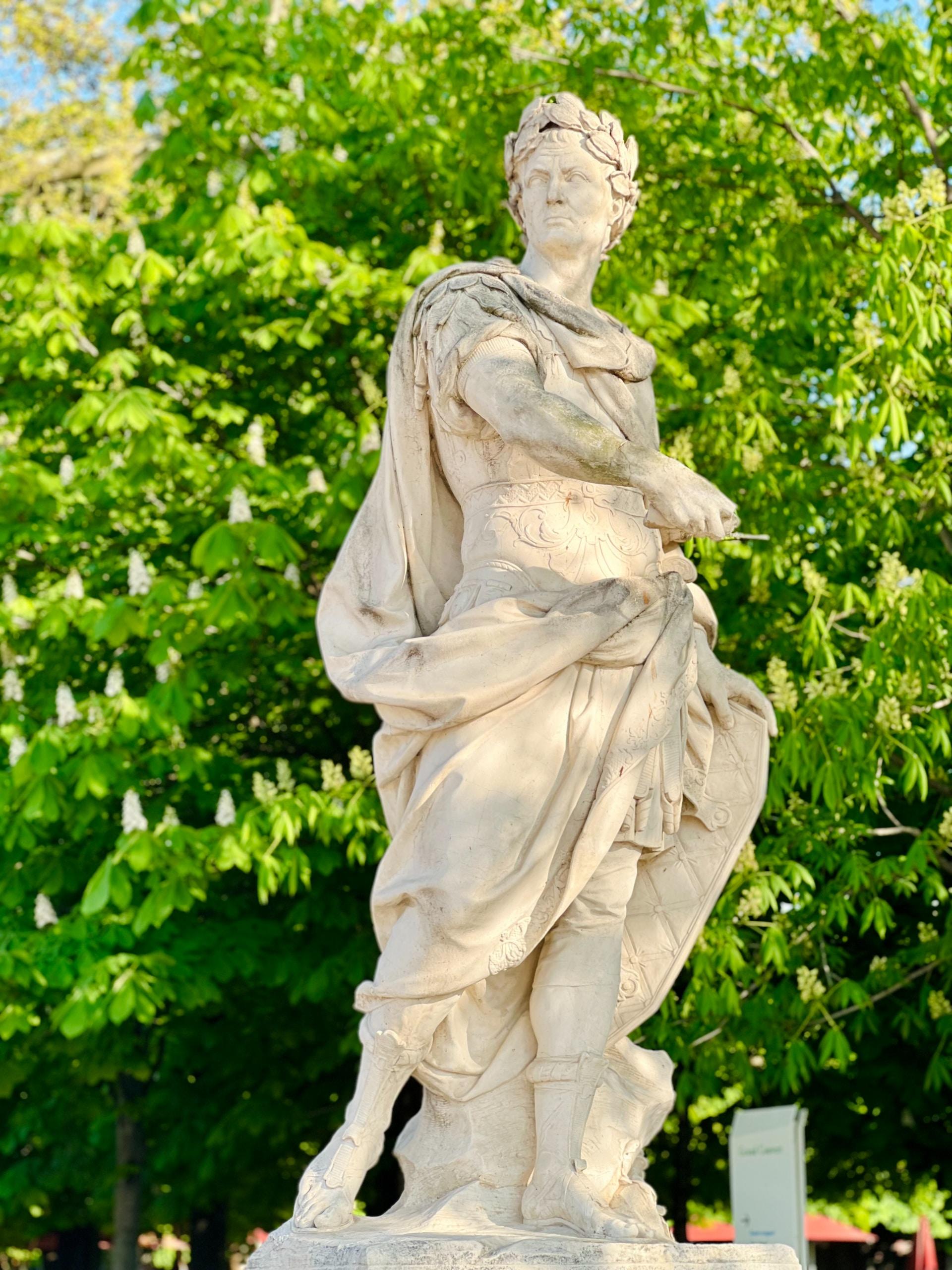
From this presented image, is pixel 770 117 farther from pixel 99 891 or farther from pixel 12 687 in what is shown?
pixel 99 891

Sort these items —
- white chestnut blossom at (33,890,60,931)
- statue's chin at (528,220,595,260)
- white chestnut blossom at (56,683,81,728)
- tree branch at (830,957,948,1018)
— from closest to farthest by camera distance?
1. statue's chin at (528,220,595,260)
2. tree branch at (830,957,948,1018)
3. white chestnut blossom at (56,683,81,728)
4. white chestnut blossom at (33,890,60,931)

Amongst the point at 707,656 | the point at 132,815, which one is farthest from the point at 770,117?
the point at 707,656

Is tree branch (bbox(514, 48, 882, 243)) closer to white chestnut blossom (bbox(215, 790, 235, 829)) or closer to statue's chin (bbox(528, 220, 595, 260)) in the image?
white chestnut blossom (bbox(215, 790, 235, 829))

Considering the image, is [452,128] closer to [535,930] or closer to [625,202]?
[625,202]

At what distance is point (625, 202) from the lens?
16.4 ft

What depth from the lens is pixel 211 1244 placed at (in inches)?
605

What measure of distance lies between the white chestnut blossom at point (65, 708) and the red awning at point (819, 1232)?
846cm

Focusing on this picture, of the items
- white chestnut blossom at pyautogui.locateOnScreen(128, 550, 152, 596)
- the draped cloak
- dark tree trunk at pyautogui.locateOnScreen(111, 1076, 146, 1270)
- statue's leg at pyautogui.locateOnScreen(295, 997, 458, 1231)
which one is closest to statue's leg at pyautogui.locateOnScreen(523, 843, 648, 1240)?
the draped cloak

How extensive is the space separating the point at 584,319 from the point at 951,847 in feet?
13.8

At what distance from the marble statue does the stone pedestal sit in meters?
0.01

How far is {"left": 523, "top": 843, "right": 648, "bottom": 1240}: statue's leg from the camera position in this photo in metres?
4.15

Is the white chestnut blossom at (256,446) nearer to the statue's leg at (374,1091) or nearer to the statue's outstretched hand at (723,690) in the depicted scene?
the statue's outstretched hand at (723,690)

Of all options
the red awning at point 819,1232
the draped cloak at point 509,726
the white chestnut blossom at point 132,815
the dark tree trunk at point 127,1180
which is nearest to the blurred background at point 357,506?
the white chestnut blossom at point 132,815

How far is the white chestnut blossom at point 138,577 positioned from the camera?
354 inches
